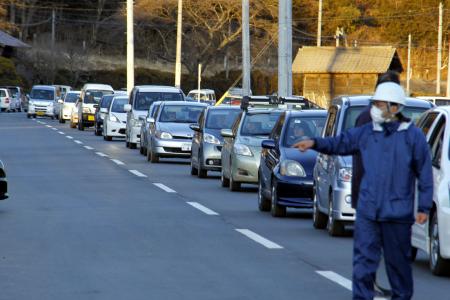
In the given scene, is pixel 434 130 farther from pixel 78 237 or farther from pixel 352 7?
pixel 352 7

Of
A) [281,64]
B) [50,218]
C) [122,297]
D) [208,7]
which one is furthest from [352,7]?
[122,297]

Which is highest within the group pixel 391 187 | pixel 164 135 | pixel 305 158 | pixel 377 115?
pixel 377 115

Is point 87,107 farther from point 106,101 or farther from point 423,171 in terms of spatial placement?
point 423,171

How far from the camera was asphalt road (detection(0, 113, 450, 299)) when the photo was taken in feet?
35.6

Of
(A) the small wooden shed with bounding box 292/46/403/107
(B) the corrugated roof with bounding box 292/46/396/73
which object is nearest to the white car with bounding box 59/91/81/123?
(A) the small wooden shed with bounding box 292/46/403/107

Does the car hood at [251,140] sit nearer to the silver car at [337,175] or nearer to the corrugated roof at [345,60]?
the silver car at [337,175]

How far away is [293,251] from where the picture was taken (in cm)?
1364

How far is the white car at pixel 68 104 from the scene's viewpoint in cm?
6824

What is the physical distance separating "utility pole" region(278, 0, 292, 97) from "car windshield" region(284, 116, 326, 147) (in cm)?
1369

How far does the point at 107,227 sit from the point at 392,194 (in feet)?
24.8

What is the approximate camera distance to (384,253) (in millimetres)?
9047

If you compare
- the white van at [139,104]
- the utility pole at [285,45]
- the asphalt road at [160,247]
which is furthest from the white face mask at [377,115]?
the white van at [139,104]

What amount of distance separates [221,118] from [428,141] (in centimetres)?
1608

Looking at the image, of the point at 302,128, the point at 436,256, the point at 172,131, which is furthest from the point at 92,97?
the point at 436,256
